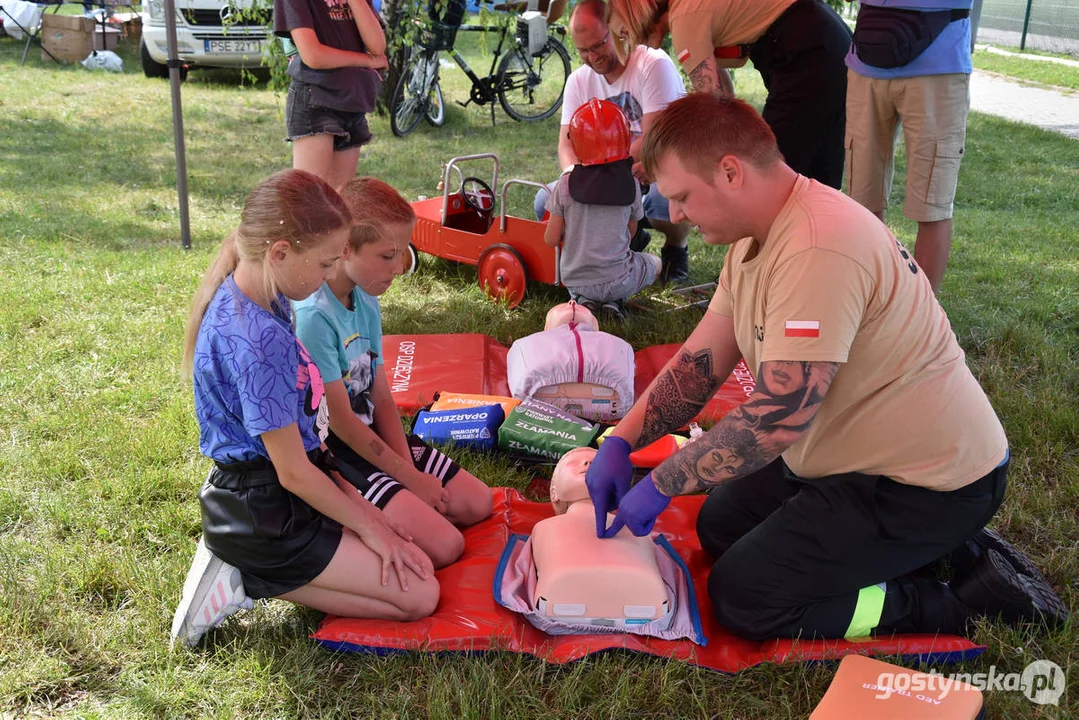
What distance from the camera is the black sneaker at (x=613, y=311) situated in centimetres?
467

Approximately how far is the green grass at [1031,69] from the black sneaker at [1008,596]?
489 inches

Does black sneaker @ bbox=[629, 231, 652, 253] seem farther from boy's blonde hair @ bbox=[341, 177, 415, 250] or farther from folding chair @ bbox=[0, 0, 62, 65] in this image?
folding chair @ bbox=[0, 0, 62, 65]

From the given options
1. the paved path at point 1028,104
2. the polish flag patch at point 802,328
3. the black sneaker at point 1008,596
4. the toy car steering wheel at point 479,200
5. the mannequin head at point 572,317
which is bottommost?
the black sneaker at point 1008,596

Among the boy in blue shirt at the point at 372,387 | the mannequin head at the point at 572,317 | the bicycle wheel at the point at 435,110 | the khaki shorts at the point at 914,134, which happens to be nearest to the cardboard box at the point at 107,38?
the bicycle wheel at the point at 435,110

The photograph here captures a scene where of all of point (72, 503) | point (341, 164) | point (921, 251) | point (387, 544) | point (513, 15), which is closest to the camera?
point (387, 544)

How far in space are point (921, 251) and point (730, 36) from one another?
128 cm

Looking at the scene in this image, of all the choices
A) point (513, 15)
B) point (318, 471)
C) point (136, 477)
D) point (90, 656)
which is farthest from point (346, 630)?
point (513, 15)

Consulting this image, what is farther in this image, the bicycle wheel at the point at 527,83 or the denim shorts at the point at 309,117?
the bicycle wheel at the point at 527,83

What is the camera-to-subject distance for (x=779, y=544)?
244 cm

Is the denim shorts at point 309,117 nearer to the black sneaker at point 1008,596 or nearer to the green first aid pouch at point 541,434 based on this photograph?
the green first aid pouch at point 541,434

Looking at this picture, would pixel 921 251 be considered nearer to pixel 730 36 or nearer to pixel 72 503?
pixel 730 36

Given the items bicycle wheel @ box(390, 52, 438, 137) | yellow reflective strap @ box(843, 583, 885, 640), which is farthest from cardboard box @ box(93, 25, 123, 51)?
yellow reflective strap @ box(843, 583, 885, 640)

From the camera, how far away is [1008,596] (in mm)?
2422

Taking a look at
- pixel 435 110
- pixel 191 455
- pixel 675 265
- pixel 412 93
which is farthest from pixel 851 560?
pixel 435 110
